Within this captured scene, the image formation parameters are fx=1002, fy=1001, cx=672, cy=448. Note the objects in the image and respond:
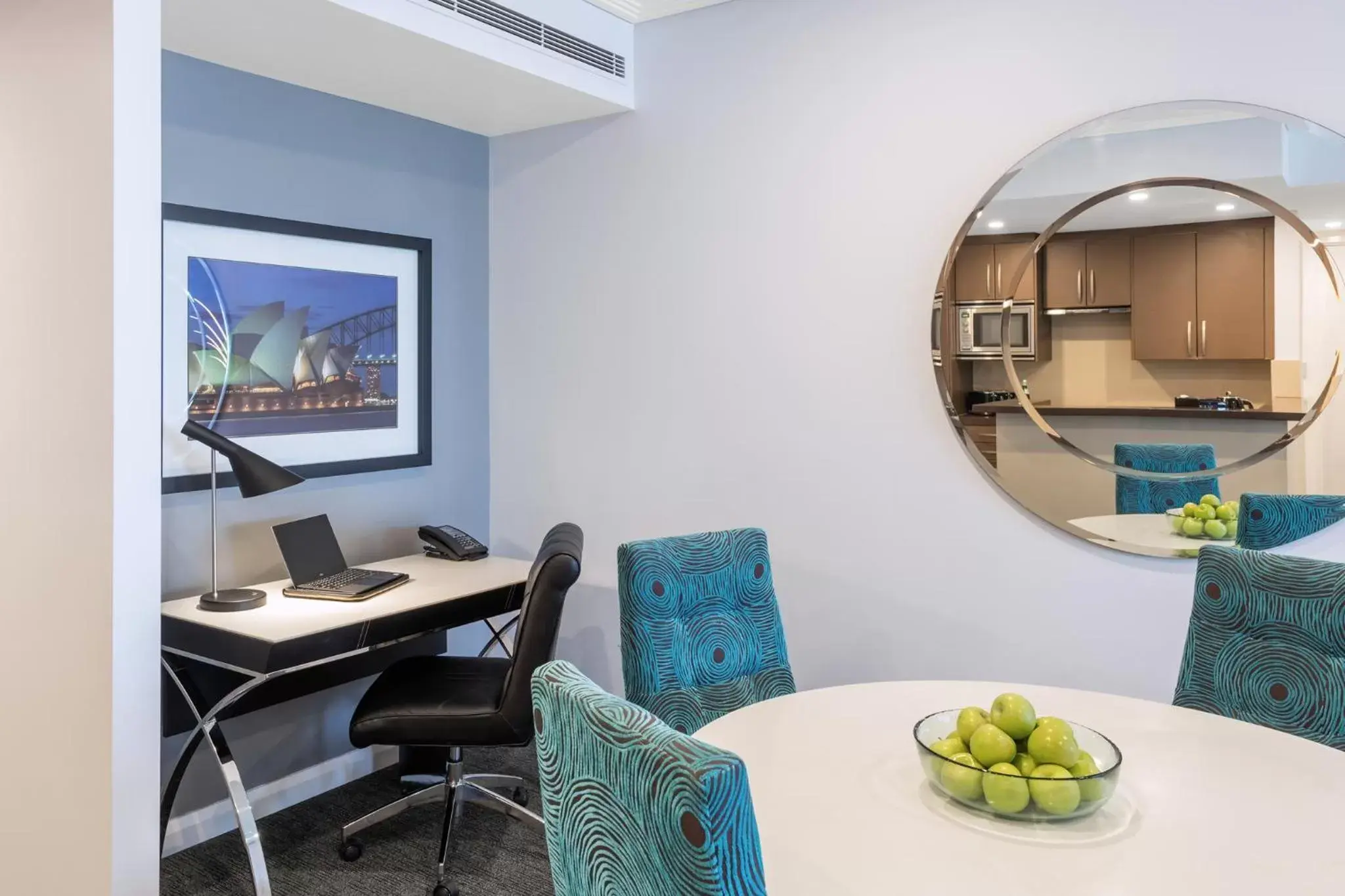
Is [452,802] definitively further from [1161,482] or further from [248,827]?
[1161,482]

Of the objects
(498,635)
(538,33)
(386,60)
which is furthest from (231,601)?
(538,33)

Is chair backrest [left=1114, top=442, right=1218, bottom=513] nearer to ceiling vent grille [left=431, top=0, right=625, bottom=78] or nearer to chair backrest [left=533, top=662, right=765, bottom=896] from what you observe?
chair backrest [left=533, top=662, right=765, bottom=896]

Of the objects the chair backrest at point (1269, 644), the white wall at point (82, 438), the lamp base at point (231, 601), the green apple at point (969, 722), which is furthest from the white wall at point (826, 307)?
the white wall at point (82, 438)

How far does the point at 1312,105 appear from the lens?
2.47 m

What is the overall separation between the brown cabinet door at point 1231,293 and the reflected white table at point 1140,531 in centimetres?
46

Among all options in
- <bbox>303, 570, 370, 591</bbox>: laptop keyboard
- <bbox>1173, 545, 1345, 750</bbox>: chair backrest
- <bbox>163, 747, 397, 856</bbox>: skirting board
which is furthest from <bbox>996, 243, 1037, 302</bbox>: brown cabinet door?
<bbox>163, 747, 397, 856</bbox>: skirting board

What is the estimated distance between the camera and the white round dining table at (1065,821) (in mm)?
1297

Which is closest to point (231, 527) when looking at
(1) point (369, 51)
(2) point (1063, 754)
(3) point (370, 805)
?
(3) point (370, 805)

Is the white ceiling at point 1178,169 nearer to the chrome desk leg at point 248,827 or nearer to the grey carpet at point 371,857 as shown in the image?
the grey carpet at point 371,857

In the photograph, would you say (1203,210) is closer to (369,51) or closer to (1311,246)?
(1311,246)

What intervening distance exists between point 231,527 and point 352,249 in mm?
1005

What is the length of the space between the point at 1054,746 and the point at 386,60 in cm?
261

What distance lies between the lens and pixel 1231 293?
260 cm

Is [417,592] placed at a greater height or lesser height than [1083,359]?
lesser
